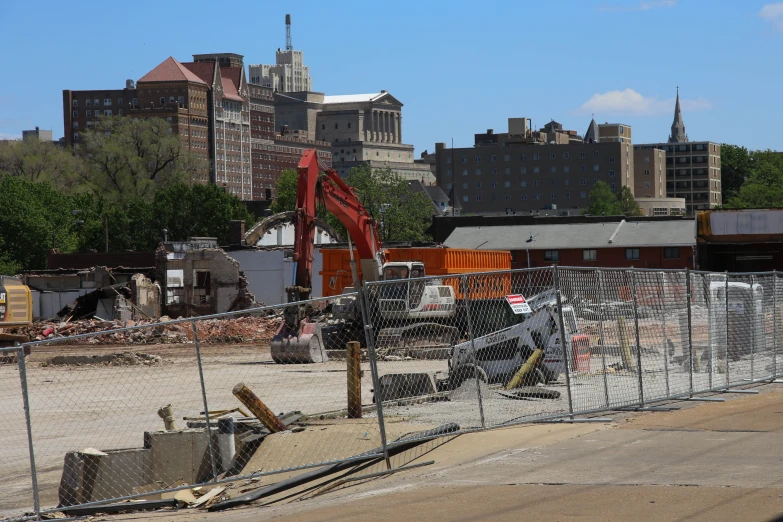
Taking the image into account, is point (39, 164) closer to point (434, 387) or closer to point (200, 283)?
point (200, 283)

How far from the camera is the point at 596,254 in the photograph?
82.2 meters

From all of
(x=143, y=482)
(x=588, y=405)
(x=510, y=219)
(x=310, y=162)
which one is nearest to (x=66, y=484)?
(x=143, y=482)

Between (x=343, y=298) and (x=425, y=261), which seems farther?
(x=425, y=261)

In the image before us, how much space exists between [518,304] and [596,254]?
69.4 meters

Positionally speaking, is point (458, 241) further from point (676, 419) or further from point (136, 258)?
point (676, 419)

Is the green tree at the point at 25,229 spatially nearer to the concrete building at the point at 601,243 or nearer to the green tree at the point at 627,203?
the concrete building at the point at 601,243

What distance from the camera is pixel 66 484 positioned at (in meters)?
12.0

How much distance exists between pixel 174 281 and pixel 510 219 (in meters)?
51.5

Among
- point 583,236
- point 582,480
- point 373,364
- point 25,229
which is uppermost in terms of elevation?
point 25,229

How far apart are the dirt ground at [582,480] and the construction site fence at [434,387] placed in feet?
2.10

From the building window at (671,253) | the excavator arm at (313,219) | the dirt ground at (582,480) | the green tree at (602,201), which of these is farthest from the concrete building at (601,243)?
the green tree at (602,201)

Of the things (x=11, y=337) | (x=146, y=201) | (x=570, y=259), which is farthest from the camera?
(x=146, y=201)

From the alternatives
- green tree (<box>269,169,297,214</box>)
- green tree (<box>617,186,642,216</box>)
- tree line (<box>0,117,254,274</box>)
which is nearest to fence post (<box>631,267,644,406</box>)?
tree line (<box>0,117,254,274</box>)

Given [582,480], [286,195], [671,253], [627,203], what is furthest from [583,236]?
[627,203]
